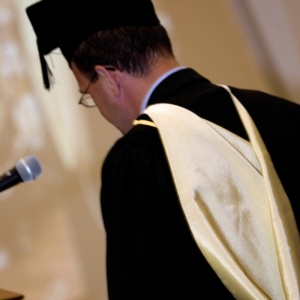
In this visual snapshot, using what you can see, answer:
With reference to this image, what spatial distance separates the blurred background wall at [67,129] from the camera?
212 centimetres

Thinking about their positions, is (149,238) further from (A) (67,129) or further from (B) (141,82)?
(A) (67,129)

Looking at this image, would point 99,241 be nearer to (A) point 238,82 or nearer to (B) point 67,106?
(B) point 67,106

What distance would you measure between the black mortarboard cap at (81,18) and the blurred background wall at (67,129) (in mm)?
738

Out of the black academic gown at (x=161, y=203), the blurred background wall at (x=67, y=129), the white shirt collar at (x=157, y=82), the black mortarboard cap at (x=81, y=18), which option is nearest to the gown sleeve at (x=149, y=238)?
the black academic gown at (x=161, y=203)

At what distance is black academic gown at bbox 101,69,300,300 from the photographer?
98cm

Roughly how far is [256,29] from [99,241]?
3.55 ft

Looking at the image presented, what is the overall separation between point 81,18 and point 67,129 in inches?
37.1

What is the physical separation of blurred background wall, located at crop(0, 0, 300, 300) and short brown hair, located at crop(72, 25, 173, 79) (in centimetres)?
90

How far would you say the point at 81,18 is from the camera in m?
1.34

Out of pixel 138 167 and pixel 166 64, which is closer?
pixel 138 167

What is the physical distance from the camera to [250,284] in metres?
0.97

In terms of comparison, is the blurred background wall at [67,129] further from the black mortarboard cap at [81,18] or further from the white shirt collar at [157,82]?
the white shirt collar at [157,82]

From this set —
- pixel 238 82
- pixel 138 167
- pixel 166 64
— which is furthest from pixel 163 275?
pixel 238 82

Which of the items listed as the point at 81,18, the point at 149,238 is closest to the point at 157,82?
the point at 81,18
